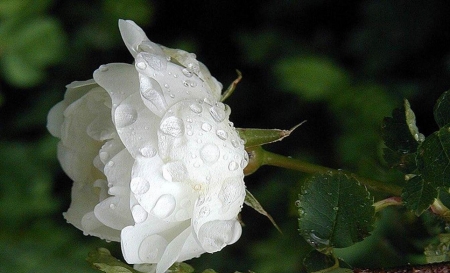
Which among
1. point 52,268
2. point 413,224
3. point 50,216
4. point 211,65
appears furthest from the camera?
point 211,65

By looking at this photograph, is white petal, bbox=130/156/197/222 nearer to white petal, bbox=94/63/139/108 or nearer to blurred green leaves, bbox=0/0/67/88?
white petal, bbox=94/63/139/108

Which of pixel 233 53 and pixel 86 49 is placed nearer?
pixel 86 49

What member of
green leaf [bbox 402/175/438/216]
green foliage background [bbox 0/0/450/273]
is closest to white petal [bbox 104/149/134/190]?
green leaf [bbox 402/175/438/216]

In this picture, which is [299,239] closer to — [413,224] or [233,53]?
[413,224]

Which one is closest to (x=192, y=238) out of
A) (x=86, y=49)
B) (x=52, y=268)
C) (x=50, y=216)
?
(x=52, y=268)

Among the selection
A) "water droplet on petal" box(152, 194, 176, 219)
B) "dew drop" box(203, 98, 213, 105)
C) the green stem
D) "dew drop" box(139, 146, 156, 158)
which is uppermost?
"dew drop" box(203, 98, 213, 105)
